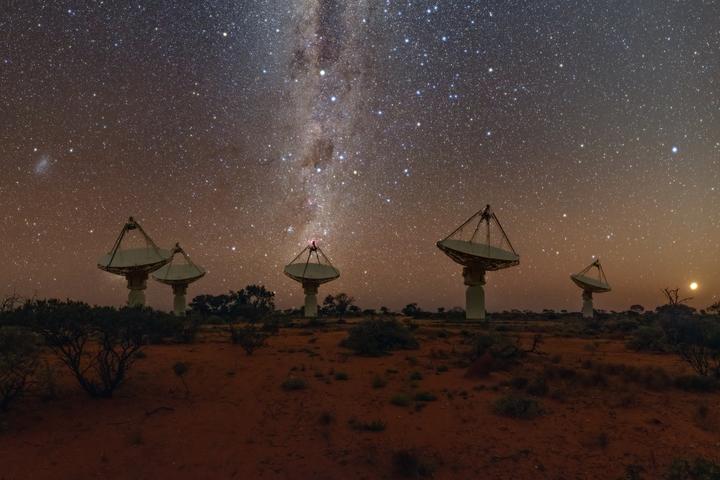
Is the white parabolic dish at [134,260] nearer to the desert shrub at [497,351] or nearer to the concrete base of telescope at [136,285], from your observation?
the concrete base of telescope at [136,285]

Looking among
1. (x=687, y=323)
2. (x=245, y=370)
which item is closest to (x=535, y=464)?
(x=245, y=370)

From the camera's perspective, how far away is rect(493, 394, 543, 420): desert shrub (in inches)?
566

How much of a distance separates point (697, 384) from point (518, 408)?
7.70m

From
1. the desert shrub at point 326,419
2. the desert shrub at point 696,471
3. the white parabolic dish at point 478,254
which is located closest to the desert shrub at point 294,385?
the desert shrub at point 326,419

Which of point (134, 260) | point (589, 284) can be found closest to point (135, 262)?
point (134, 260)

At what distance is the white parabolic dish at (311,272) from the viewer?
5513 cm

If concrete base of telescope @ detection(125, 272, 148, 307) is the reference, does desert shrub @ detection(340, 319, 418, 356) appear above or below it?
below

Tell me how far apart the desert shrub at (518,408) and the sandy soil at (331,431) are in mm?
240

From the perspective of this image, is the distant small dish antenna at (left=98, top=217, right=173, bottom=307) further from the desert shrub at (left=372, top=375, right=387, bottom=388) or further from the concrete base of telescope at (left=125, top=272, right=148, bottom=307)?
the desert shrub at (left=372, top=375, right=387, bottom=388)

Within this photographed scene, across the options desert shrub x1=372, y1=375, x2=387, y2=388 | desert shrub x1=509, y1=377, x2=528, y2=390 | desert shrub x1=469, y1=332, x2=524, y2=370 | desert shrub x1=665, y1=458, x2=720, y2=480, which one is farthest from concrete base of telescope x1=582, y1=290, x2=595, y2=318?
desert shrub x1=665, y1=458, x2=720, y2=480

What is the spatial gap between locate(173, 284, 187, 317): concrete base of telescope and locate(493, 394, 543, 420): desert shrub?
47679mm

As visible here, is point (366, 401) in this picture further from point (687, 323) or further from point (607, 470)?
point (687, 323)

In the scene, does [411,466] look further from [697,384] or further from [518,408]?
[697,384]

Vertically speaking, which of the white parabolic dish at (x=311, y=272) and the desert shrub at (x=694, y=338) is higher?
the white parabolic dish at (x=311, y=272)
